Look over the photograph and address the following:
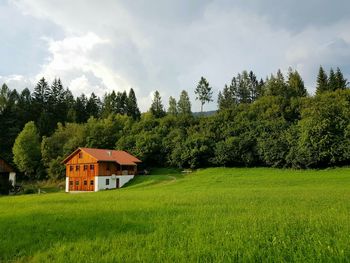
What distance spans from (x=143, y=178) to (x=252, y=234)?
60112mm

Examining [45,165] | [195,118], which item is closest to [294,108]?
[195,118]

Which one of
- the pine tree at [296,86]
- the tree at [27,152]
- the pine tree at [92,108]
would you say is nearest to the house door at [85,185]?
the tree at [27,152]

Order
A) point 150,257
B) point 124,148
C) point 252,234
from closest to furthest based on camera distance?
point 150,257 → point 252,234 → point 124,148

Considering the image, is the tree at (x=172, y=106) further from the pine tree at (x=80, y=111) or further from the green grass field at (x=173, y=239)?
the green grass field at (x=173, y=239)

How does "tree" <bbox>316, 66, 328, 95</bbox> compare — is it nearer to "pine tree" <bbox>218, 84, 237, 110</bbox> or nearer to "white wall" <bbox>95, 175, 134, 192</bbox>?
"pine tree" <bbox>218, 84, 237, 110</bbox>

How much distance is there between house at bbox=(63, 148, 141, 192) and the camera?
2596 inches

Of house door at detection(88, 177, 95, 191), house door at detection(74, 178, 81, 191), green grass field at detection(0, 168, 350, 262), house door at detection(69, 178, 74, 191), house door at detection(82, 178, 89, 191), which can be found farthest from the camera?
house door at detection(69, 178, 74, 191)

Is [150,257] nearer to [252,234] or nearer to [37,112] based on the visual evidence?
[252,234]

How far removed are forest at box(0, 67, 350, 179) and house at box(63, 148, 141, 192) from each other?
9.05 m

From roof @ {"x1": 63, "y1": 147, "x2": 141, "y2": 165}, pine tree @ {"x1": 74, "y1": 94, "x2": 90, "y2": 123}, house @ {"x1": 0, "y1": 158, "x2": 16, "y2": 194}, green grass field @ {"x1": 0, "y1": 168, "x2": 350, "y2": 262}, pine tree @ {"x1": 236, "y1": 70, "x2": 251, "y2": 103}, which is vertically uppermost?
pine tree @ {"x1": 236, "y1": 70, "x2": 251, "y2": 103}

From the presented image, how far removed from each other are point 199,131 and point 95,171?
114 ft

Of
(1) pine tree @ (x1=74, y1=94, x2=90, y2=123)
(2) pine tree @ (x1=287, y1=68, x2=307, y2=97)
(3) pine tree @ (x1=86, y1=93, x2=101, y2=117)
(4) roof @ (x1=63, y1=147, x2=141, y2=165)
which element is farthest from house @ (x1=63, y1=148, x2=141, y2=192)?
(2) pine tree @ (x1=287, y1=68, x2=307, y2=97)

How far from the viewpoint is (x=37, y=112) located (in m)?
105

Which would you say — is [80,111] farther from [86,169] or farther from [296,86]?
[296,86]
